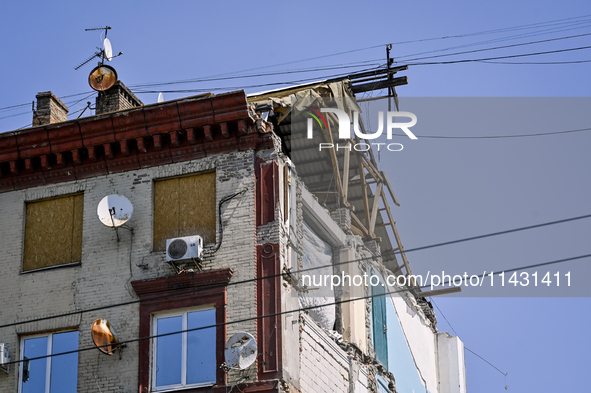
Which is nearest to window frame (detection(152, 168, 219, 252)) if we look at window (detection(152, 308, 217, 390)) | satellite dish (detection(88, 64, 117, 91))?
window (detection(152, 308, 217, 390))

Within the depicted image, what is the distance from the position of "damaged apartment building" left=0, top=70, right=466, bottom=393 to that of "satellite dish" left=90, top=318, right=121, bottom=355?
0.12 ft

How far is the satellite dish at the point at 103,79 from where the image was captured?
25375mm

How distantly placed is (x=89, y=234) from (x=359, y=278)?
8.42 meters

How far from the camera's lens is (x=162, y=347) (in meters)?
20.4

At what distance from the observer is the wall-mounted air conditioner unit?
2045 centimetres

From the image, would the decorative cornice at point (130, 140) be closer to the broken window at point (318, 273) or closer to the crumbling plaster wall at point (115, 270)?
the crumbling plaster wall at point (115, 270)

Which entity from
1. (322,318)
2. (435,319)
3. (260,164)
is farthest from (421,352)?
(260,164)

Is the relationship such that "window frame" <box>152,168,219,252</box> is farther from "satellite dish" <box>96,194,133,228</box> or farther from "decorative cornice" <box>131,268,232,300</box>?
"decorative cornice" <box>131,268,232,300</box>

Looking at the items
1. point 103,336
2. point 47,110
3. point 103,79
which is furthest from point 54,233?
point 103,79

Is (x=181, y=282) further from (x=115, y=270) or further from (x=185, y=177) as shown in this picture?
(x=185, y=177)

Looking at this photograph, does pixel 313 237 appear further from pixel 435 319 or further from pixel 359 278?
pixel 435 319

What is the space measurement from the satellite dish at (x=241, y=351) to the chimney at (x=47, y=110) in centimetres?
989

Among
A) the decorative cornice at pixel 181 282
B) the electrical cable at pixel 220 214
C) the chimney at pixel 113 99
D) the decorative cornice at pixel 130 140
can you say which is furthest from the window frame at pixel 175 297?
the chimney at pixel 113 99

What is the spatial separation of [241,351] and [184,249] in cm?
275
